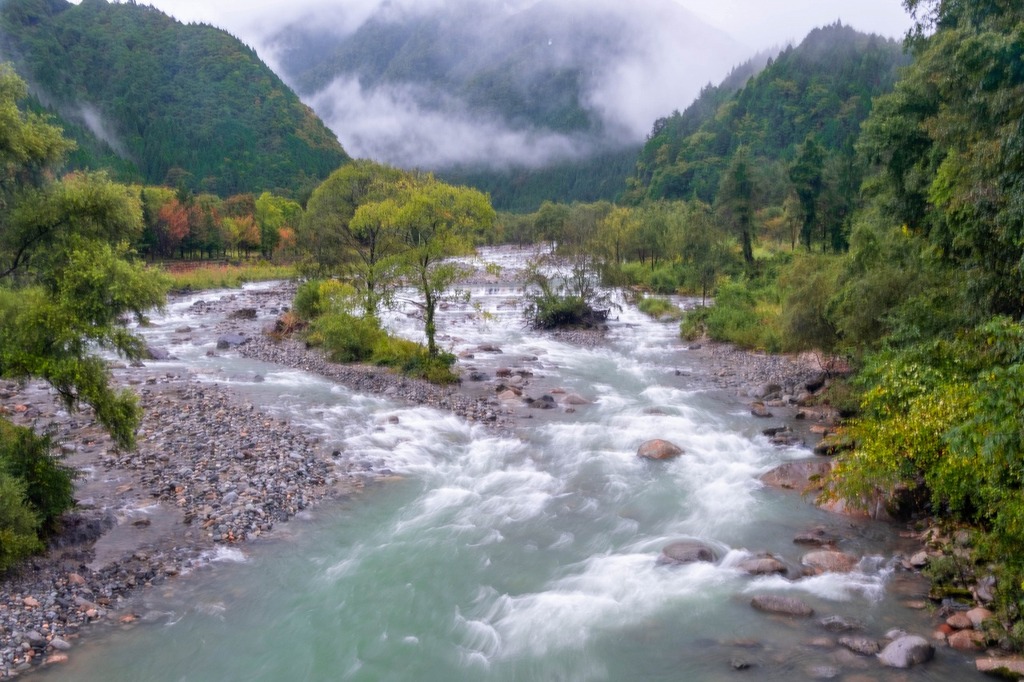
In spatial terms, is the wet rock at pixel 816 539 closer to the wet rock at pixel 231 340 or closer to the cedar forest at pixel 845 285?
the cedar forest at pixel 845 285

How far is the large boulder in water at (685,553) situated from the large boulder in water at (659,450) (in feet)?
18.4

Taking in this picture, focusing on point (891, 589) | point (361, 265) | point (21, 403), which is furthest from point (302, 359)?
point (891, 589)

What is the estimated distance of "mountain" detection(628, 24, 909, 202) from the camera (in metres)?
158

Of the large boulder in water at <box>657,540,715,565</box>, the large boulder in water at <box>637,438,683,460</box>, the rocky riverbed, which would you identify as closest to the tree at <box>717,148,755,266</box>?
the rocky riverbed

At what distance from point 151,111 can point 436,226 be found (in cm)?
19149

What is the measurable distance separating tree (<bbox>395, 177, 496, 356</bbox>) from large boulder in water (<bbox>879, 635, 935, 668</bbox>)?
2037cm

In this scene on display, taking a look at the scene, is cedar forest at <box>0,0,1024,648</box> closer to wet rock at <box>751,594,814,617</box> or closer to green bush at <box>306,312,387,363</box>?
green bush at <box>306,312,387,363</box>

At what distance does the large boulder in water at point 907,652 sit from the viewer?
32.5 ft

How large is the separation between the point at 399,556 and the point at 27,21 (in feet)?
737

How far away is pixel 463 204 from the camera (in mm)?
26922

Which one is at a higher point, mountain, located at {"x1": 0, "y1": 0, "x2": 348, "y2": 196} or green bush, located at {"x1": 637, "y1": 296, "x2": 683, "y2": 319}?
mountain, located at {"x1": 0, "y1": 0, "x2": 348, "y2": 196}

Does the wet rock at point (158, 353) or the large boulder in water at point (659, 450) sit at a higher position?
the wet rock at point (158, 353)

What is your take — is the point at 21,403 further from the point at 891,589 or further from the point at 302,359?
the point at 891,589

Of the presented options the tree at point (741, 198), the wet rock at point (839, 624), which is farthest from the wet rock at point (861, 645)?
the tree at point (741, 198)
